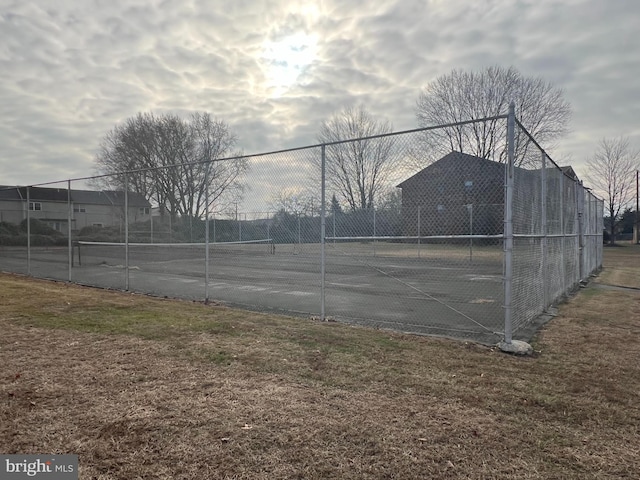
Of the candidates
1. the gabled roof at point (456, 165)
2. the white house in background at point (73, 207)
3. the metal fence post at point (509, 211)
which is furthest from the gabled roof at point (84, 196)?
the metal fence post at point (509, 211)

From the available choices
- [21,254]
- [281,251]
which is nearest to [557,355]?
[281,251]

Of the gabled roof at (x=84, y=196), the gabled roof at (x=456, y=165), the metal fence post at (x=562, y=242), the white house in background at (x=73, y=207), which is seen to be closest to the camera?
the gabled roof at (x=456, y=165)

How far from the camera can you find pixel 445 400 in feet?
10.6

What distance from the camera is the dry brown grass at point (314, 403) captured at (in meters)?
2.38

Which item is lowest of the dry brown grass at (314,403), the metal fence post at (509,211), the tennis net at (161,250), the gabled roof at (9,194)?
the dry brown grass at (314,403)

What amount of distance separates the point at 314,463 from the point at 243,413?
2.69ft

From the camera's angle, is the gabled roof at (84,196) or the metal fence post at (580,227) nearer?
the metal fence post at (580,227)

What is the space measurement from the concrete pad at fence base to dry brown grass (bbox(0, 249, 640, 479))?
0.12 m

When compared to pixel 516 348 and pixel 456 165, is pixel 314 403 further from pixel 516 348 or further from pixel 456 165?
pixel 456 165

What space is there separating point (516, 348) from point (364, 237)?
244cm

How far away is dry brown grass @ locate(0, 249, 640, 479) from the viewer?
2383 millimetres

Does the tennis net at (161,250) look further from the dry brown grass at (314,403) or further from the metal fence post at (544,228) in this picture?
the metal fence post at (544,228)

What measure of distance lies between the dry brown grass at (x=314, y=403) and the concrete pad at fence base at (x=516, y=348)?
12 centimetres

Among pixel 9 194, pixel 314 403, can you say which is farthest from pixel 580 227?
pixel 9 194
